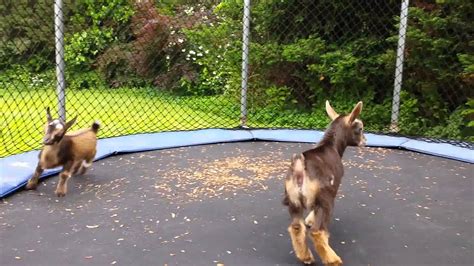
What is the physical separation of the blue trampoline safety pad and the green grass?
568mm

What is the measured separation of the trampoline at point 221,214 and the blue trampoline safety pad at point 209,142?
15 centimetres

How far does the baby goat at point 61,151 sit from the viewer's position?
9.89ft

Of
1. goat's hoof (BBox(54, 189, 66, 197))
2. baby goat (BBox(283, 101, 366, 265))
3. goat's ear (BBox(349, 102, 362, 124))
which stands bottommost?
goat's hoof (BBox(54, 189, 66, 197))

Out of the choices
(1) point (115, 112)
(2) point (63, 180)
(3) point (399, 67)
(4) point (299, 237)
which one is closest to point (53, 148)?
(2) point (63, 180)

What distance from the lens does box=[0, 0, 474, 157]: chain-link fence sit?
16.3 feet

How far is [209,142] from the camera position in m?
4.28

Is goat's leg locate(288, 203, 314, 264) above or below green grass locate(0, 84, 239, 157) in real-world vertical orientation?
above

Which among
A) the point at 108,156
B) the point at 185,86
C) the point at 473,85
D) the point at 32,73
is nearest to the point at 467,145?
the point at 473,85

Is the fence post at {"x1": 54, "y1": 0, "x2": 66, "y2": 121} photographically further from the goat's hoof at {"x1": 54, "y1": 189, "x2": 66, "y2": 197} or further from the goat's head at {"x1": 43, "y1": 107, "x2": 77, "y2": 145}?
the goat's hoof at {"x1": 54, "y1": 189, "x2": 66, "y2": 197}

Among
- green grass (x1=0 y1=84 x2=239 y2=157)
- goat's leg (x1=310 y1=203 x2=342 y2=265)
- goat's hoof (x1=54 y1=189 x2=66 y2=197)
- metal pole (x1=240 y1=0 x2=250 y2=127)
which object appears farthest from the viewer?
green grass (x1=0 y1=84 x2=239 y2=157)

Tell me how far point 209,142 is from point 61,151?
1.42 m

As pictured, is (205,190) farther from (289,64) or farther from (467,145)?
(289,64)

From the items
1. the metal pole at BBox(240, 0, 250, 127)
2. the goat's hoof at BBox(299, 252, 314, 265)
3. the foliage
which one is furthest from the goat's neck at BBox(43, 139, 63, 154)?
the foliage

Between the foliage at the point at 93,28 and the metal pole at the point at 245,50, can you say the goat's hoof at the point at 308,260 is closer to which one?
the metal pole at the point at 245,50
